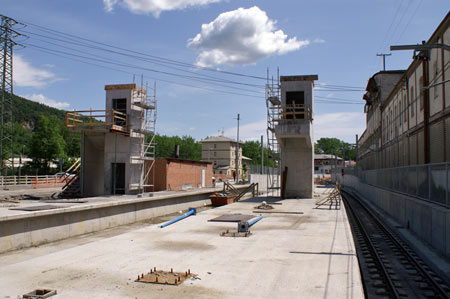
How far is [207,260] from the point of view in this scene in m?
9.51

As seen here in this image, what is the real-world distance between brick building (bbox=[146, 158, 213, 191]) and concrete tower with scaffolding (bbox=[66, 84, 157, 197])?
531 cm

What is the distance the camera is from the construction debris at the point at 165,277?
300 inches

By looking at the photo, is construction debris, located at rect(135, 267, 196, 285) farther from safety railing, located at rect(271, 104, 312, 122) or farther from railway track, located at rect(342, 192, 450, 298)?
safety railing, located at rect(271, 104, 312, 122)

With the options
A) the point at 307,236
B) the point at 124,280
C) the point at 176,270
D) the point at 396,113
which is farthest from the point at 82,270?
the point at 396,113

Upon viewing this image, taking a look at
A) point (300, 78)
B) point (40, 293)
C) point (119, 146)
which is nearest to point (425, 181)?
point (40, 293)

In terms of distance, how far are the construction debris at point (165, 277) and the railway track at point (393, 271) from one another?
406 cm

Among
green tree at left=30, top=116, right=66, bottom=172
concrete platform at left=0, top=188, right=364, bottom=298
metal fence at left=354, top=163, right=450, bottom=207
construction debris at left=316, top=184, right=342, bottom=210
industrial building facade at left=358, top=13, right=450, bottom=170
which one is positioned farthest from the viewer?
green tree at left=30, top=116, right=66, bottom=172

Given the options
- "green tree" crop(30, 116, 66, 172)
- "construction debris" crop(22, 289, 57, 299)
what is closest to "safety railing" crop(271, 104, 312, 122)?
"construction debris" crop(22, 289, 57, 299)

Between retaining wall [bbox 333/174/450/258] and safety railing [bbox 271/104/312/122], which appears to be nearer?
retaining wall [bbox 333/174/450/258]

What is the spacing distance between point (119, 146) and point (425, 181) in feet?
64.9

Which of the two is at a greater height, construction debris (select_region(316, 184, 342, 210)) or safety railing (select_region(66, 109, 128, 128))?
safety railing (select_region(66, 109, 128, 128))

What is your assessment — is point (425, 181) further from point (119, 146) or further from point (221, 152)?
point (221, 152)

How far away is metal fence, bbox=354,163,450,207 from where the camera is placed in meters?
12.3

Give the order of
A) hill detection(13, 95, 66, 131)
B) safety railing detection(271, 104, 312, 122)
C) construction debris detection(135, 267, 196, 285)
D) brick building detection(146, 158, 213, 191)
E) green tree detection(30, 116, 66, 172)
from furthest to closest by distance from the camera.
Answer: hill detection(13, 95, 66, 131) < green tree detection(30, 116, 66, 172) < brick building detection(146, 158, 213, 191) < safety railing detection(271, 104, 312, 122) < construction debris detection(135, 267, 196, 285)
